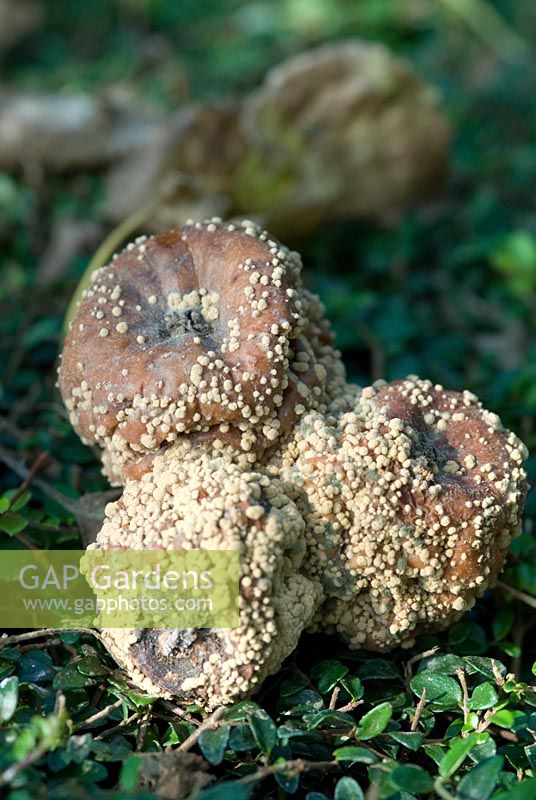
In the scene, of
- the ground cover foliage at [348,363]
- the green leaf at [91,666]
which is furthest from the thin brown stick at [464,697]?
the green leaf at [91,666]

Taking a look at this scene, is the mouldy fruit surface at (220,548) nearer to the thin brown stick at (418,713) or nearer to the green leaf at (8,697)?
the green leaf at (8,697)

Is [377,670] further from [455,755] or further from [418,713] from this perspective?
[455,755]

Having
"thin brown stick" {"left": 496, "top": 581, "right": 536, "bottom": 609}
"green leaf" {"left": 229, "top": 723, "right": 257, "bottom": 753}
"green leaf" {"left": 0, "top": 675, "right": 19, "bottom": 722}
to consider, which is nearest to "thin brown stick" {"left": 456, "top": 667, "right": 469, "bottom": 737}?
"thin brown stick" {"left": 496, "top": 581, "right": 536, "bottom": 609}

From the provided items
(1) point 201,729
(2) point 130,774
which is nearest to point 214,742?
(1) point 201,729

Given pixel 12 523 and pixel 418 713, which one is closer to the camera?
pixel 418 713

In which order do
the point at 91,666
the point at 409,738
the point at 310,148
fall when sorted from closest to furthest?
the point at 409,738, the point at 91,666, the point at 310,148

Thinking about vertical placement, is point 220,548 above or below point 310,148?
below

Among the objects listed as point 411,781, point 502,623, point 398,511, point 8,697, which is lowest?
point 502,623
